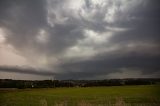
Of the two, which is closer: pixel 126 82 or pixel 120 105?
pixel 120 105

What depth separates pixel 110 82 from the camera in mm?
125812

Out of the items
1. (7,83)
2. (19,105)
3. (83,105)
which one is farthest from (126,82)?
(83,105)

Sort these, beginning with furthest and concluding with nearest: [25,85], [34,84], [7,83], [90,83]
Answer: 1. [90,83]
2. [34,84]
3. [25,85]
4. [7,83]

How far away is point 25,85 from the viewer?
11319 centimetres

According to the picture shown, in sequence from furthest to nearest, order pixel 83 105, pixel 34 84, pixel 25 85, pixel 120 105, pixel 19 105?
pixel 34 84, pixel 25 85, pixel 19 105, pixel 83 105, pixel 120 105

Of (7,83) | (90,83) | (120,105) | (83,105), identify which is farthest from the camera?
(90,83)

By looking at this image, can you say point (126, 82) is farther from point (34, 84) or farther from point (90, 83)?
point (34, 84)

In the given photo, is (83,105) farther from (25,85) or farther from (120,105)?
(25,85)

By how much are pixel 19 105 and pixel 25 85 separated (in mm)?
83217

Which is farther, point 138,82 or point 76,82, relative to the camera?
point 76,82

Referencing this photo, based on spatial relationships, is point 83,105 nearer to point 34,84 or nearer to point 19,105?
point 19,105

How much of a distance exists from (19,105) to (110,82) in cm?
9654


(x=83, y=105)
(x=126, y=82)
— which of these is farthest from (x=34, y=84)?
(x=83, y=105)

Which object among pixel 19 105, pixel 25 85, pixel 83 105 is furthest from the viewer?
pixel 25 85
